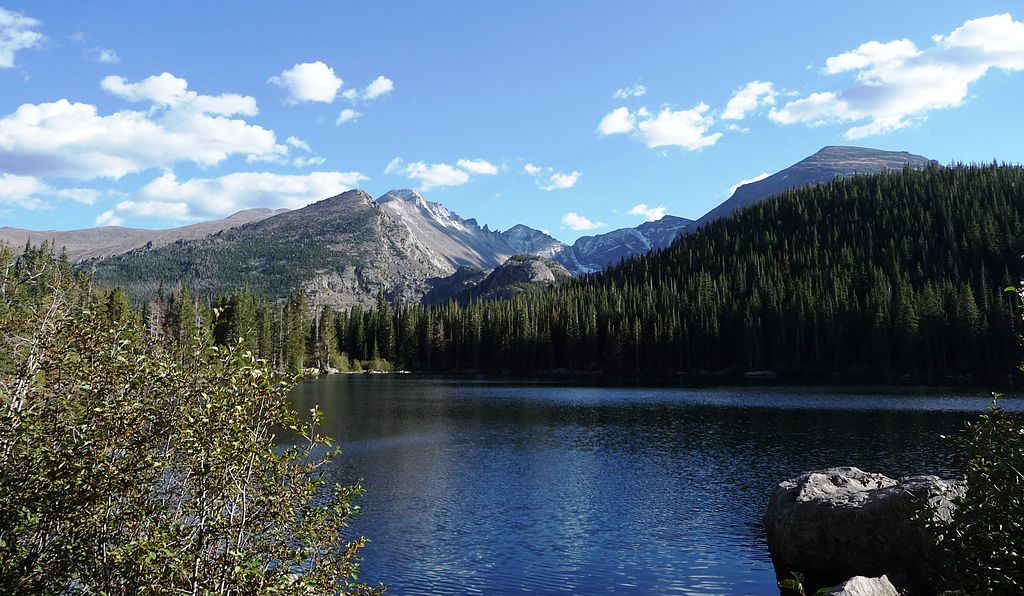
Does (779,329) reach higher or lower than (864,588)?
higher

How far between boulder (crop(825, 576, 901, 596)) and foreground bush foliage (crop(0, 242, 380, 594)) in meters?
13.1

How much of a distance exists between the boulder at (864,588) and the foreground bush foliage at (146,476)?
13057mm

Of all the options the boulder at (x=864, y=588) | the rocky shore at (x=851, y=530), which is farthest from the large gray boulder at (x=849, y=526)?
the boulder at (x=864, y=588)

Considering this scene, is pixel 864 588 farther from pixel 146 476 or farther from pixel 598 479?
pixel 598 479

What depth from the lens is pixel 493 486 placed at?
125 feet

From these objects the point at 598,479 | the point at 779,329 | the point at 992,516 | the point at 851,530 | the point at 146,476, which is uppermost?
the point at 779,329

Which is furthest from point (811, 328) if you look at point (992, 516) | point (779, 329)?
point (992, 516)

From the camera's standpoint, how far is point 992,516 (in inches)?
437

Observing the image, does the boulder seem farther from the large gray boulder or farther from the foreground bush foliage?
the foreground bush foliage

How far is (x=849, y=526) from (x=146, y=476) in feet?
72.2

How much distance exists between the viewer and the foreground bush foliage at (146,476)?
8.59 m

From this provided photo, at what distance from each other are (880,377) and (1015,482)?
154 m

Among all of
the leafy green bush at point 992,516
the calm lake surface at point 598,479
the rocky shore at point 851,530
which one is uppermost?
the leafy green bush at point 992,516

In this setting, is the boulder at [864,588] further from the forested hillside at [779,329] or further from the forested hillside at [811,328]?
the forested hillside at [811,328]
